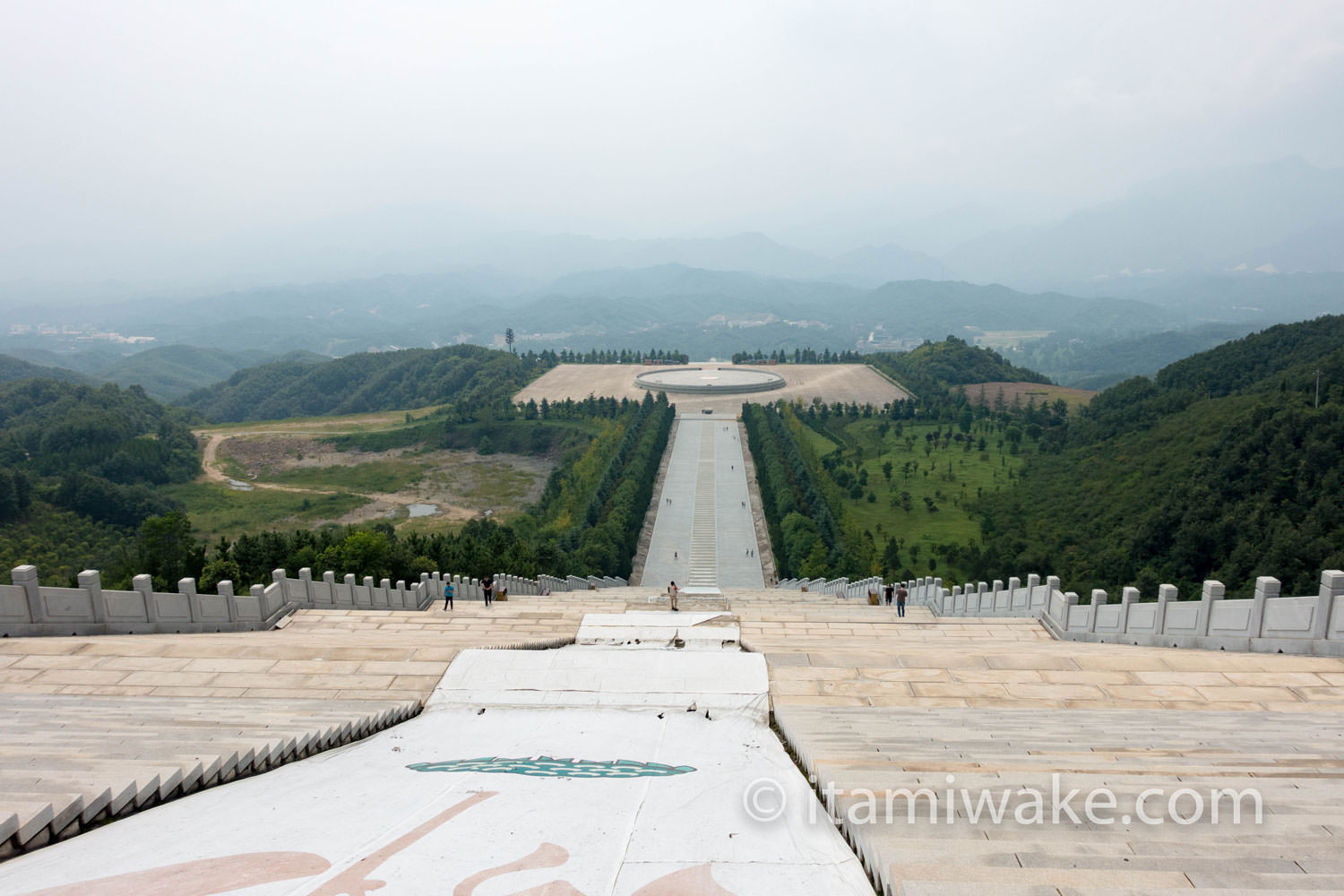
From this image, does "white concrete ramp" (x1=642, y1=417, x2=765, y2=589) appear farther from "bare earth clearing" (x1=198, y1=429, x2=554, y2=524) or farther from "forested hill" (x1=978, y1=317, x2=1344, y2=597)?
"forested hill" (x1=978, y1=317, x2=1344, y2=597)

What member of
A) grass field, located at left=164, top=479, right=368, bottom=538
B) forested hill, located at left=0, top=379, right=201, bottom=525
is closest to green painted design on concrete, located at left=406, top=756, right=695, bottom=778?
grass field, located at left=164, top=479, right=368, bottom=538

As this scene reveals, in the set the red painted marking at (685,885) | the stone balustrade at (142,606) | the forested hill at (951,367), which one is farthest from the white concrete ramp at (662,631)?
the forested hill at (951,367)

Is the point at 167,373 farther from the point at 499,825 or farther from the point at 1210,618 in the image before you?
the point at 1210,618

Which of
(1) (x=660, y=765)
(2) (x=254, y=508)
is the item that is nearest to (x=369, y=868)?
(1) (x=660, y=765)

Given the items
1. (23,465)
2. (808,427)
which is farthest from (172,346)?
(808,427)

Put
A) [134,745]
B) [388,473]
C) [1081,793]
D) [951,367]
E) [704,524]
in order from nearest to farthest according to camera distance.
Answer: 1. [1081,793]
2. [134,745]
3. [704,524]
4. [388,473]
5. [951,367]

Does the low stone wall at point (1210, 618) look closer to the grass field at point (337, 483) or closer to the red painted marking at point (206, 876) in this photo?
the red painted marking at point (206, 876)
